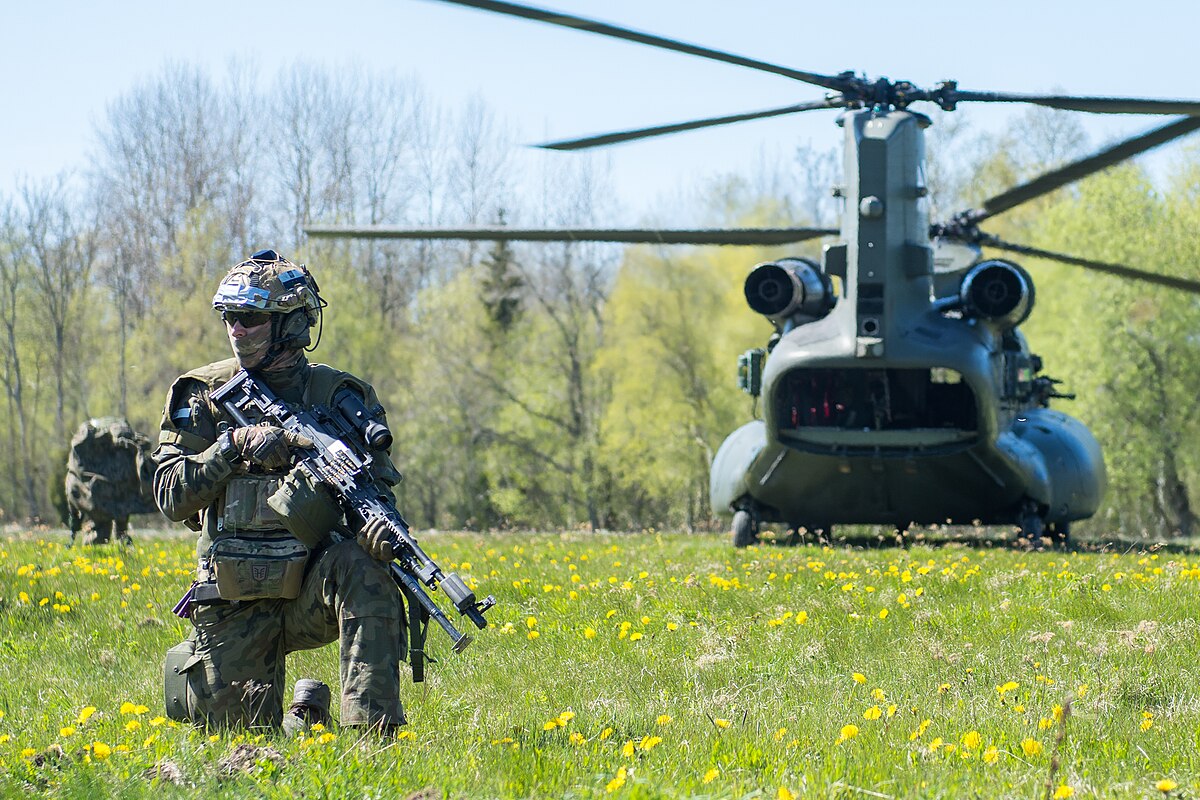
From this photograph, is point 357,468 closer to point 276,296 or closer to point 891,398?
point 276,296

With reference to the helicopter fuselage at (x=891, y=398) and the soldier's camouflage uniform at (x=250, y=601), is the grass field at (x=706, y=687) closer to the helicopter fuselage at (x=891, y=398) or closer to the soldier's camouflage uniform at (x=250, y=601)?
the soldier's camouflage uniform at (x=250, y=601)

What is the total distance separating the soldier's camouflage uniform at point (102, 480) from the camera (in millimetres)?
15688

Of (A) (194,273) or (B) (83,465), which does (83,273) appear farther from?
(B) (83,465)

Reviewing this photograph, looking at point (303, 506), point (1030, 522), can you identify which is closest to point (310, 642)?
point (303, 506)

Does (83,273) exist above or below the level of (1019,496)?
above

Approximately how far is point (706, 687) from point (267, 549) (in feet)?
7.76

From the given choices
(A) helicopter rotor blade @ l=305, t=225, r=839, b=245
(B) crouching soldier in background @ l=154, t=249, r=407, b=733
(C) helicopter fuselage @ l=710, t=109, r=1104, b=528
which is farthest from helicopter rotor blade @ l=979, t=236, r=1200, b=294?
(B) crouching soldier in background @ l=154, t=249, r=407, b=733

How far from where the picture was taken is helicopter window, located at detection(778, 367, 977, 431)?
47.8ft

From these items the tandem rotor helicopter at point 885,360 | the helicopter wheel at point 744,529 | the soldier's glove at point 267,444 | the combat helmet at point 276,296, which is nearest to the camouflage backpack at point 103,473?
the tandem rotor helicopter at point 885,360

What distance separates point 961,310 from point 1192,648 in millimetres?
7807

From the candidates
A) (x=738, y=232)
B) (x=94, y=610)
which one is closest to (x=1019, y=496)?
(x=738, y=232)

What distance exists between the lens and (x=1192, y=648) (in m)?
7.35

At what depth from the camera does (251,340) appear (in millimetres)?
6309

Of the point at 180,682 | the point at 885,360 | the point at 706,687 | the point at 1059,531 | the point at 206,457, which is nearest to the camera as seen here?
the point at 206,457
